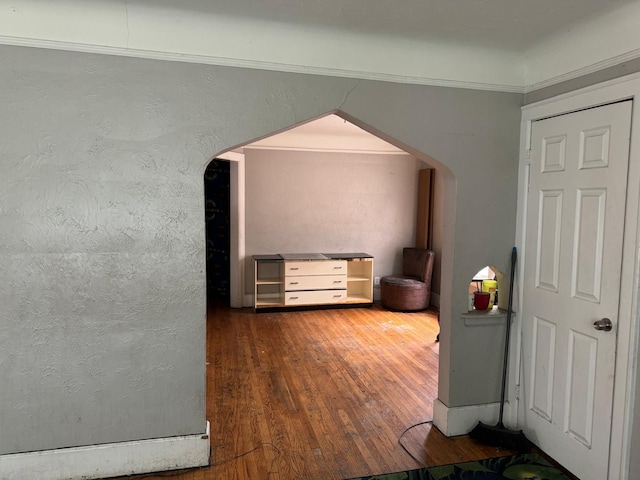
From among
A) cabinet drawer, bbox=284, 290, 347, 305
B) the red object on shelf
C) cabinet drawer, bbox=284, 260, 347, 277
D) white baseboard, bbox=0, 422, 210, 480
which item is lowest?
white baseboard, bbox=0, 422, 210, 480

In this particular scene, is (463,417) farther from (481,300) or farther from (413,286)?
(413,286)

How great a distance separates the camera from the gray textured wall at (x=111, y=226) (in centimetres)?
221

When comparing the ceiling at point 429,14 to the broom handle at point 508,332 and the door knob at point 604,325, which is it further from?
the door knob at point 604,325

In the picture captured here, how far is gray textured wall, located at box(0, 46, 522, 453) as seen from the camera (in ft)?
7.25

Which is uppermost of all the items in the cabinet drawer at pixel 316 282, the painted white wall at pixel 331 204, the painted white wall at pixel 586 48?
the painted white wall at pixel 586 48

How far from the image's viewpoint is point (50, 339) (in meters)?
2.28

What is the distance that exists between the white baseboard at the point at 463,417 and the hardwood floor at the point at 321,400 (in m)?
0.06

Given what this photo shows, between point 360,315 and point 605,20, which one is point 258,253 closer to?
point 360,315

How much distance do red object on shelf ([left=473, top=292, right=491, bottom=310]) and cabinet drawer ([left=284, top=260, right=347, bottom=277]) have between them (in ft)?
10.3

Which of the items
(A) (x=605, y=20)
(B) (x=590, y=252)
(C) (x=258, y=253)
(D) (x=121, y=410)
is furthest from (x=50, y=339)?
(C) (x=258, y=253)

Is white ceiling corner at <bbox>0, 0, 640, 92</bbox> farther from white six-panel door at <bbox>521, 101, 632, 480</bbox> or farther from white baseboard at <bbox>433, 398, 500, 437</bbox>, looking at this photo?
white baseboard at <bbox>433, 398, 500, 437</bbox>

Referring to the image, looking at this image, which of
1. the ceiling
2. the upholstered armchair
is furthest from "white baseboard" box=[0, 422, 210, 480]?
the upholstered armchair

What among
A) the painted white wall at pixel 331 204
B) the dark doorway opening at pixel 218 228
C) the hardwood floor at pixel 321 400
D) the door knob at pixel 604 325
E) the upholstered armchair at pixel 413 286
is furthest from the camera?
the dark doorway opening at pixel 218 228

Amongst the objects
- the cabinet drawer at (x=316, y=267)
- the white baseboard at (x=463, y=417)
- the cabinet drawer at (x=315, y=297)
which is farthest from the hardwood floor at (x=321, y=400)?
the cabinet drawer at (x=316, y=267)
